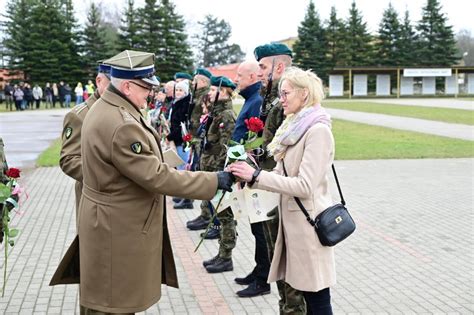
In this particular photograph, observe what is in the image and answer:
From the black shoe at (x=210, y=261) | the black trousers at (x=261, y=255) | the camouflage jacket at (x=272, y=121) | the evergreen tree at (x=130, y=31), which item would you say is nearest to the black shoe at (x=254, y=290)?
the black trousers at (x=261, y=255)

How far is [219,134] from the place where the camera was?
6.48m

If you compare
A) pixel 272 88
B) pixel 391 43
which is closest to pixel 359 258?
pixel 272 88

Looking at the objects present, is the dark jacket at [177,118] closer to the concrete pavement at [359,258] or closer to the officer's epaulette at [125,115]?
the concrete pavement at [359,258]

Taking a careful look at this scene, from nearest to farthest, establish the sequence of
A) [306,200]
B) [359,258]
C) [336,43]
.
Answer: [306,200]
[359,258]
[336,43]

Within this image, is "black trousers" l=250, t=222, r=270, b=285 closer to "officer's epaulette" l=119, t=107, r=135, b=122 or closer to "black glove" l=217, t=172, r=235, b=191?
"black glove" l=217, t=172, r=235, b=191

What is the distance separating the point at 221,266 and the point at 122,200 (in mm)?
3035

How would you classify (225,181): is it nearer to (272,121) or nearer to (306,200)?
(306,200)

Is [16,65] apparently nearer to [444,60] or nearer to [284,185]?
[444,60]

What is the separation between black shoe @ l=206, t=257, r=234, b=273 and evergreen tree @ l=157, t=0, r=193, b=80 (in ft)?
161

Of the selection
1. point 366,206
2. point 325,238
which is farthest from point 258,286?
point 366,206

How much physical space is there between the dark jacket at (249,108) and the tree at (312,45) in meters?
60.7

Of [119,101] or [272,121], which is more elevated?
[119,101]

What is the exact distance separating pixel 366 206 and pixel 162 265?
6268mm

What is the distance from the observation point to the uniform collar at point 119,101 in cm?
317
